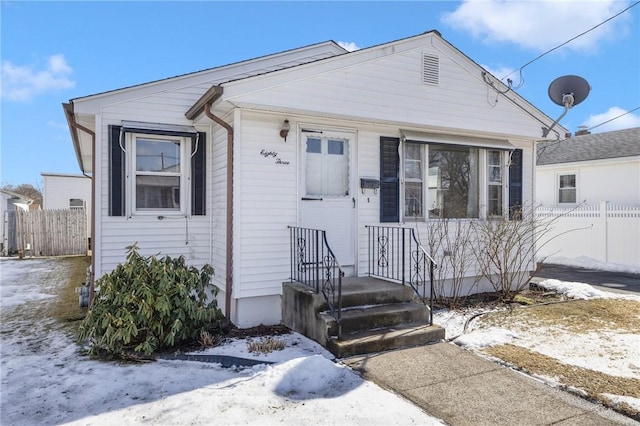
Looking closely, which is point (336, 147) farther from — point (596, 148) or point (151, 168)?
point (596, 148)

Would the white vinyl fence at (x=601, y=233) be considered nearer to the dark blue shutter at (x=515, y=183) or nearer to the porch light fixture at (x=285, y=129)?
the dark blue shutter at (x=515, y=183)

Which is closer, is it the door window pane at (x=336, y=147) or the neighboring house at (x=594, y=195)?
the door window pane at (x=336, y=147)

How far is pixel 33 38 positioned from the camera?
8.20 meters

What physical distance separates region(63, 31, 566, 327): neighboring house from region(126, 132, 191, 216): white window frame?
0.02 metres

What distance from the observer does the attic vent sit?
6.53 m

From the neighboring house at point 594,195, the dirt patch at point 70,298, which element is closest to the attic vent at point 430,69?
the neighboring house at point 594,195

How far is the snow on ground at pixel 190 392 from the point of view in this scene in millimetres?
3082

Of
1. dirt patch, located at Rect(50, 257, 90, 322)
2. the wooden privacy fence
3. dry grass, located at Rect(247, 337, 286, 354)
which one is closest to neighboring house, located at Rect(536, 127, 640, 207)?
dry grass, located at Rect(247, 337, 286, 354)

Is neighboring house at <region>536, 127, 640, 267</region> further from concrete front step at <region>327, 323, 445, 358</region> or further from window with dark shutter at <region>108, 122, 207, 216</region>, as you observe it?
window with dark shutter at <region>108, 122, 207, 216</region>

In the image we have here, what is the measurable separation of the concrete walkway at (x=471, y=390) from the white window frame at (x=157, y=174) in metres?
3.57

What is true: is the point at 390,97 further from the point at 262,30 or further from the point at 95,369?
the point at 95,369

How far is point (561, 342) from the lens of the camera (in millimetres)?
4828

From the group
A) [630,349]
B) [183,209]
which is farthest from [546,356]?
[183,209]

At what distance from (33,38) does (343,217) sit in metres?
7.29
